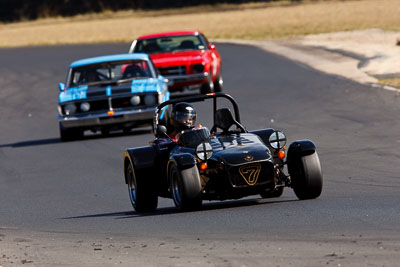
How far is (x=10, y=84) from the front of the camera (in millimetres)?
33594

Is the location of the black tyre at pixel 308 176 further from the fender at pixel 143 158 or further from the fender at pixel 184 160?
the fender at pixel 143 158

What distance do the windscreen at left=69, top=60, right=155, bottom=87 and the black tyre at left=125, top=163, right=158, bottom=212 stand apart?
29.6 ft

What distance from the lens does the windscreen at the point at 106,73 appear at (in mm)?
19891

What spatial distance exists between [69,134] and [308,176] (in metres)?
10.4

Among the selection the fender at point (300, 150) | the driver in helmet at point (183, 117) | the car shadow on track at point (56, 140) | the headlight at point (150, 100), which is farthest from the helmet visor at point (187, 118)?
the car shadow on track at point (56, 140)

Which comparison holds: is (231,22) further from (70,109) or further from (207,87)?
(70,109)

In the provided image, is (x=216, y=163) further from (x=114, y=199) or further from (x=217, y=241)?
(x=114, y=199)

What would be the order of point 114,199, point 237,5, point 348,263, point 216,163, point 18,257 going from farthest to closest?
point 237,5, point 114,199, point 216,163, point 18,257, point 348,263

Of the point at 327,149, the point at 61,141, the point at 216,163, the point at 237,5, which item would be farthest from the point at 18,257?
the point at 237,5

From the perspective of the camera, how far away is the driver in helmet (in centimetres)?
1070

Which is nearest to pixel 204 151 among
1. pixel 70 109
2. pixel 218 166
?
pixel 218 166

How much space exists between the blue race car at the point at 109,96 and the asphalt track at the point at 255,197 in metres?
0.35

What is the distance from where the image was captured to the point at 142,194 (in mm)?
10758

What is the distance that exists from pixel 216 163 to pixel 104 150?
8055 millimetres
